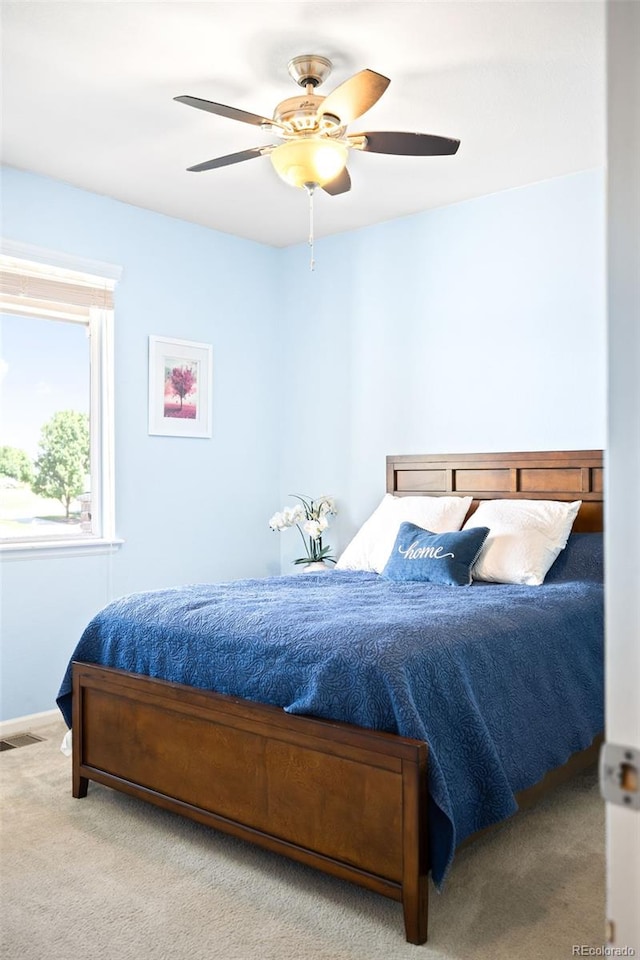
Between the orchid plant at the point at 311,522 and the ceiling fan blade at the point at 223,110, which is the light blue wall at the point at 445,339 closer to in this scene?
the orchid plant at the point at 311,522

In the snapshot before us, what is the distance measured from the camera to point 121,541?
14.1 ft

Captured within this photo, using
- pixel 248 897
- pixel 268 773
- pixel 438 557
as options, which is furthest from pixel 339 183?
pixel 248 897

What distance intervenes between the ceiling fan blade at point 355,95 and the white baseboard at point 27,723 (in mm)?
3010

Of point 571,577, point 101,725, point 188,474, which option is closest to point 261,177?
point 188,474

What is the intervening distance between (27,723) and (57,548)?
2.79ft

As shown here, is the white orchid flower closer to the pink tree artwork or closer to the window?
the pink tree artwork

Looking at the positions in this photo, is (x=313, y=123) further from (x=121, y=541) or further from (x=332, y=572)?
(x=121, y=541)

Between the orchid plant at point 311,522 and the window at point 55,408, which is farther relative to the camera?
the orchid plant at point 311,522

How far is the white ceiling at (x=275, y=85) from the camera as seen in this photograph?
2.56 m

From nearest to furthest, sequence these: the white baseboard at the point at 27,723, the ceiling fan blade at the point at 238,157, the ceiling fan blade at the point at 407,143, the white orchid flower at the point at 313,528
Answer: the ceiling fan blade at the point at 407,143 < the ceiling fan blade at the point at 238,157 < the white baseboard at the point at 27,723 < the white orchid flower at the point at 313,528

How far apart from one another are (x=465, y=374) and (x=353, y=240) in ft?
3.83

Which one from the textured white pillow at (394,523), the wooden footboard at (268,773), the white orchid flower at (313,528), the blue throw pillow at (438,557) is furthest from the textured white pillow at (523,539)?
the wooden footboard at (268,773)

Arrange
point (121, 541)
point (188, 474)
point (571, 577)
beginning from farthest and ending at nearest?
1. point (188, 474)
2. point (121, 541)
3. point (571, 577)

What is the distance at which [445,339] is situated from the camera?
14.5 ft
